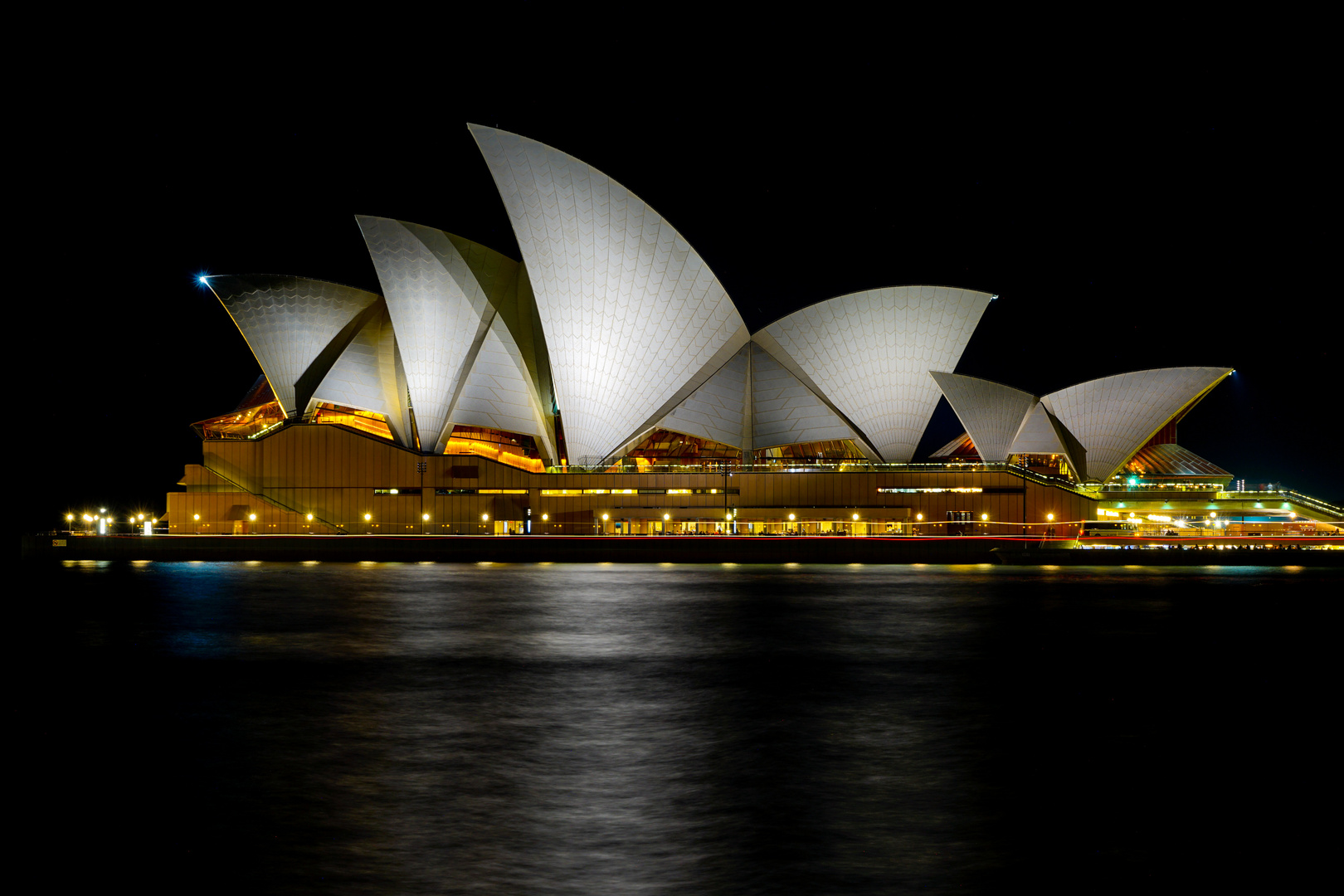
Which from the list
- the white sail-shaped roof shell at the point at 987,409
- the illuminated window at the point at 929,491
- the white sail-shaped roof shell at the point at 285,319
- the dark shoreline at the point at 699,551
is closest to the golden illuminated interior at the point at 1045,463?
the white sail-shaped roof shell at the point at 987,409

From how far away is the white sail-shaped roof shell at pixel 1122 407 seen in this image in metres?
59.5

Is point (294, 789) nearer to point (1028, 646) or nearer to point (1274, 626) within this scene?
point (1028, 646)

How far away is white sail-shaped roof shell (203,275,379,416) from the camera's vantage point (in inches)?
2025

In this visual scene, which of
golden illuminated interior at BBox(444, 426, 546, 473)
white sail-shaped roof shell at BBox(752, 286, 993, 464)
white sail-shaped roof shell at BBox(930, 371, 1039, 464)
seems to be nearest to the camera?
white sail-shaped roof shell at BBox(752, 286, 993, 464)

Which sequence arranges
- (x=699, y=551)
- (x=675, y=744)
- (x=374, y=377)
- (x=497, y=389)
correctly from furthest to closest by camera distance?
(x=374, y=377) < (x=497, y=389) < (x=699, y=551) < (x=675, y=744)

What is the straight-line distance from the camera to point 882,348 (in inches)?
2104

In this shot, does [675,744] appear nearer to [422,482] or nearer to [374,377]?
[422,482]

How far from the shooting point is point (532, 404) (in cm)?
5309

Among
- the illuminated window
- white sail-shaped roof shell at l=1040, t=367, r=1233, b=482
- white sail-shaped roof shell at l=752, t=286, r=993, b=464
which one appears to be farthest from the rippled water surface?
white sail-shaped roof shell at l=1040, t=367, r=1233, b=482

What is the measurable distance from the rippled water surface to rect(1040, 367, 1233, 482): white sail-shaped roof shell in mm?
33092

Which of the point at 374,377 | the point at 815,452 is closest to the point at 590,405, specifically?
the point at 374,377

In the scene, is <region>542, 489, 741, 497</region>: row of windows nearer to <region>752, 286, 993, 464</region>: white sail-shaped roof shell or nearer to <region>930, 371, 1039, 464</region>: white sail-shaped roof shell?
<region>752, 286, 993, 464</region>: white sail-shaped roof shell

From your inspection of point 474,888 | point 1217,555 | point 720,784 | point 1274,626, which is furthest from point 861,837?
point 1217,555

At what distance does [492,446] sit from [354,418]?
6.97 meters
